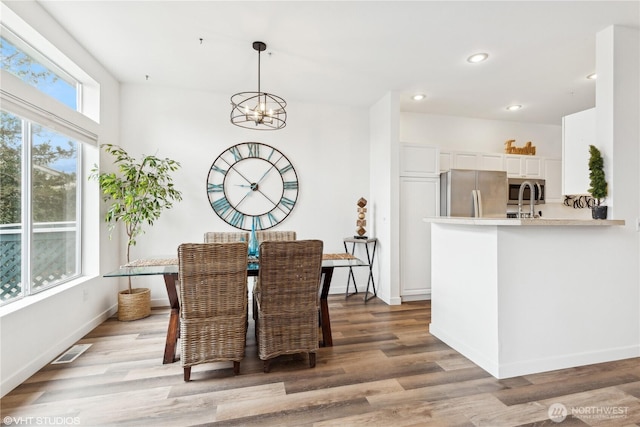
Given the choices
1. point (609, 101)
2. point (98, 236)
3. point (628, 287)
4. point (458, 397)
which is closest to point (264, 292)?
point (458, 397)

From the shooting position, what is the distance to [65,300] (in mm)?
2561

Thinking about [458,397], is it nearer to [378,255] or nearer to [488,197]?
[378,255]

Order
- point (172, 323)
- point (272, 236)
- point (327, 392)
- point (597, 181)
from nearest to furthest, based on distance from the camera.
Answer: point (327, 392), point (172, 323), point (597, 181), point (272, 236)

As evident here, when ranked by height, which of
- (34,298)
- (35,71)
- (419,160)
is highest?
(35,71)

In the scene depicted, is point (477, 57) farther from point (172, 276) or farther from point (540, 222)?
point (172, 276)

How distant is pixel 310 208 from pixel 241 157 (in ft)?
3.84

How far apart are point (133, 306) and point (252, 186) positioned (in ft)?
6.37

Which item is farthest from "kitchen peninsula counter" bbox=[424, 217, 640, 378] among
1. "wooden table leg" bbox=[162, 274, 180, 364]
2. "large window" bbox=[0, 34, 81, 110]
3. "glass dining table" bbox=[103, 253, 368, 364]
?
"large window" bbox=[0, 34, 81, 110]

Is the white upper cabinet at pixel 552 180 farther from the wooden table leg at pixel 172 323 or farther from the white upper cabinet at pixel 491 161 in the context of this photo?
the wooden table leg at pixel 172 323

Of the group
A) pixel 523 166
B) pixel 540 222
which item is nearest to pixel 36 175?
pixel 540 222

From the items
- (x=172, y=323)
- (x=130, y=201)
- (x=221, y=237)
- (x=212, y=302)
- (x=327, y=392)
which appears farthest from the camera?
(x=221, y=237)

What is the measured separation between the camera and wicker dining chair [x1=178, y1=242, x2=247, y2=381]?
1.98 metres

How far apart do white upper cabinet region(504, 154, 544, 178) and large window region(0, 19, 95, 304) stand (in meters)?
5.46

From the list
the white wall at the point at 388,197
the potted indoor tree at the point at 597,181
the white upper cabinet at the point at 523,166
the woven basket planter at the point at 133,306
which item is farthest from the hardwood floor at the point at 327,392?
the white upper cabinet at the point at 523,166
